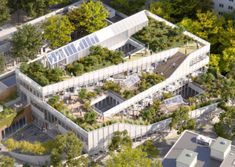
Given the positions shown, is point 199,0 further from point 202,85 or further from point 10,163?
point 10,163

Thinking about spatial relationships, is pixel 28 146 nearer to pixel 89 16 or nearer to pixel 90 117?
pixel 90 117

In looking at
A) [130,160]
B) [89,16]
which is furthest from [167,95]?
[89,16]

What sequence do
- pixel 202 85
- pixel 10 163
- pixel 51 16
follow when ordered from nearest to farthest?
1. pixel 10 163
2. pixel 202 85
3. pixel 51 16

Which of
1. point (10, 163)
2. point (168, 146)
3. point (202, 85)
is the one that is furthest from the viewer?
point (202, 85)

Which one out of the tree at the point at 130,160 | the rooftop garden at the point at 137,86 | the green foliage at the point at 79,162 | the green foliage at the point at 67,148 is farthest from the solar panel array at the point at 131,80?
the tree at the point at 130,160

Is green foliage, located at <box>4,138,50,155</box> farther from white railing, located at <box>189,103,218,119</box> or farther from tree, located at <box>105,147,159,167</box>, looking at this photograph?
white railing, located at <box>189,103,218,119</box>

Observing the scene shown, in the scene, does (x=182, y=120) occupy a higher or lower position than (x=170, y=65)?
lower

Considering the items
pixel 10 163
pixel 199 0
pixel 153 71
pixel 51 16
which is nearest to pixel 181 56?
pixel 153 71
